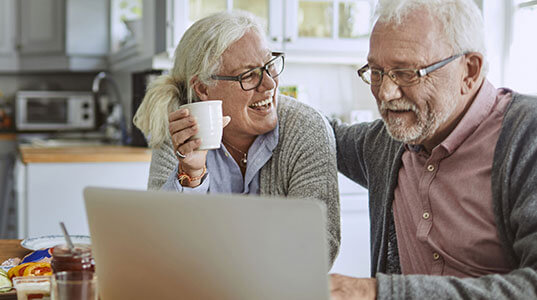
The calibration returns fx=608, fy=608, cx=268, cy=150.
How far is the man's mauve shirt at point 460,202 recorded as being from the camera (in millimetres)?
1228

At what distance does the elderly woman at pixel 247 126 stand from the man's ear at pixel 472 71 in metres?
0.41

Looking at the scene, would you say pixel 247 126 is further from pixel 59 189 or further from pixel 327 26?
pixel 327 26

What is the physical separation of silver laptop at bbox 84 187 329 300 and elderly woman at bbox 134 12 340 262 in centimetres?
64

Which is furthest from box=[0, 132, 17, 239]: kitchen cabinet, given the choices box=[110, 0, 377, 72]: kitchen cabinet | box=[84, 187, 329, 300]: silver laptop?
box=[84, 187, 329, 300]: silver laptop

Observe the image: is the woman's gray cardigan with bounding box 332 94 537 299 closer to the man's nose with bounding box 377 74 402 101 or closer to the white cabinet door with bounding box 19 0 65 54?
the man's nose with bounding box 377 74 402 101

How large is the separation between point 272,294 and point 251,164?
0.88 meters

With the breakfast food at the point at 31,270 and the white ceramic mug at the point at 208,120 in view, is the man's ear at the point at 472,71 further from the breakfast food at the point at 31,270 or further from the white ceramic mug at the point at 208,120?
the breakfast food at the point at 31,270

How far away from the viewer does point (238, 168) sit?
1.65 meters

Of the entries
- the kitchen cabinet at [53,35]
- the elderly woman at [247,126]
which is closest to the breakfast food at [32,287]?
the elderly woman at [247,126]

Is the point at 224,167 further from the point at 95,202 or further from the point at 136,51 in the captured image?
the point at 136,51

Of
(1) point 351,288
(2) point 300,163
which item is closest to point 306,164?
(2) point 300,163

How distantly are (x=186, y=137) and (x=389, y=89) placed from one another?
46 centimetres

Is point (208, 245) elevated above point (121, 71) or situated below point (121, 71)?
below

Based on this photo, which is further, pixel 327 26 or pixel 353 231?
pixel 327 26
